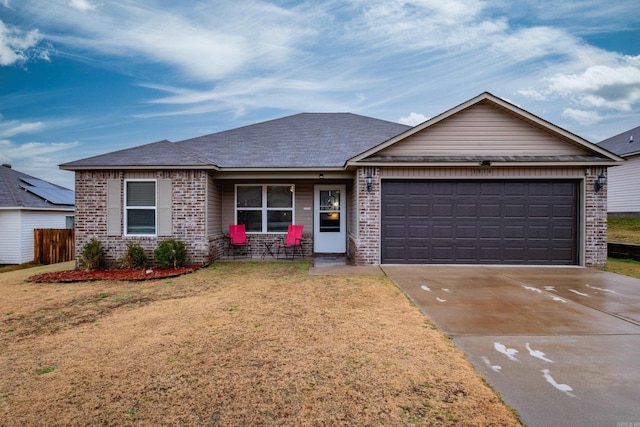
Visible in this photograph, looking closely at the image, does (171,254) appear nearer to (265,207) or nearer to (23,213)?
(265,207)

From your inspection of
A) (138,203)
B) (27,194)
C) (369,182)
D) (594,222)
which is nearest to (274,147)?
(369,182)

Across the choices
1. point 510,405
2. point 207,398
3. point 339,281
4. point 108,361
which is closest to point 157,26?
point 339,281

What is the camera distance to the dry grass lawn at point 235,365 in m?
2.54

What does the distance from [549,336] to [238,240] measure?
9255mm

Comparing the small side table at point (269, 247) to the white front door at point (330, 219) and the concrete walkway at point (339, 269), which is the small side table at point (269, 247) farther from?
the concrete walkway at point (339, 269)

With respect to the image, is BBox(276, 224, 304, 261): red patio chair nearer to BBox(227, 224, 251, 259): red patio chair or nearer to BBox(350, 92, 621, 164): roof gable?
BBox(227, 224, 251, 259): red patio chair

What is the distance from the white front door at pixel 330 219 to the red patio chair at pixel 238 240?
2408 mm

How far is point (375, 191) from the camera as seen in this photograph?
9.50 meters

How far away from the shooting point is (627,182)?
17516 millimetres

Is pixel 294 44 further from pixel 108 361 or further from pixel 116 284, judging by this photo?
pixel 108 361

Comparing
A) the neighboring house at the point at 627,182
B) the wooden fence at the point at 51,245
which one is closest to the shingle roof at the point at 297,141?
the wooden fence at the point at 51,245

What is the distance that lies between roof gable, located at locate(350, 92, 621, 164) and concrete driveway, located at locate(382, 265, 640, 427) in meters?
3.54

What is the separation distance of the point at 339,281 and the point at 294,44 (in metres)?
14.1

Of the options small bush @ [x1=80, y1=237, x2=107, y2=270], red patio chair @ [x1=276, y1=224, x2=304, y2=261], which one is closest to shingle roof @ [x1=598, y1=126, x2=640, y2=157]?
red patio chair @ [x1=276, y1=224, x2=304, y2=261]
